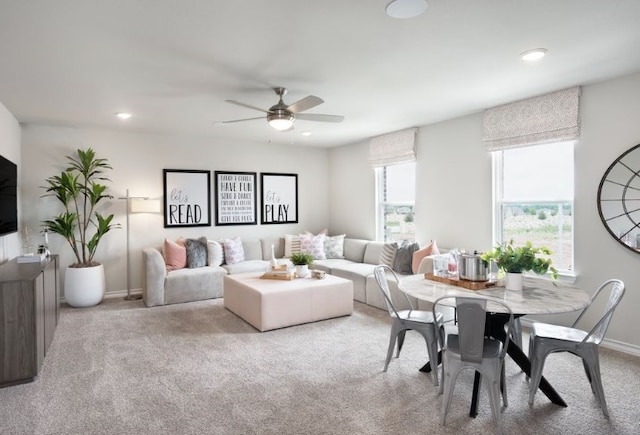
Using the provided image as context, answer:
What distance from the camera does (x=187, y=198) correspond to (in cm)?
631

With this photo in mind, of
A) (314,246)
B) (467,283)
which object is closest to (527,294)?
(467,283)

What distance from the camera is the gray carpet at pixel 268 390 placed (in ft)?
7.89

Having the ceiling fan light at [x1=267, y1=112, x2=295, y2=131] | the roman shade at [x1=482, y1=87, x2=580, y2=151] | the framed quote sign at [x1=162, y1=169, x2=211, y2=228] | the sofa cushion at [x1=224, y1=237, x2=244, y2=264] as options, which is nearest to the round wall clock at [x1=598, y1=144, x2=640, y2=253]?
the roman shade at [x1=482, y1=87, x2=580, y2=151]

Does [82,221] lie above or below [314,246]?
above

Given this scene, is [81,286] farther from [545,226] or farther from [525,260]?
[545,226]

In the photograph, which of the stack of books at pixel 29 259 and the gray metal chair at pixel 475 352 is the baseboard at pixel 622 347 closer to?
the gray metal chair at pixel 475 352

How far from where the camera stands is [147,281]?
5219mm

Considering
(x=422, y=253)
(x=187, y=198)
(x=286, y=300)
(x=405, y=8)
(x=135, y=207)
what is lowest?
(x=286, y=300)

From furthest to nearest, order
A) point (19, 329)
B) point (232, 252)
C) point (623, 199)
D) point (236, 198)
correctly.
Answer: point (236, 198)
point (232, 252)
point (623, 199)
point (19, 329)

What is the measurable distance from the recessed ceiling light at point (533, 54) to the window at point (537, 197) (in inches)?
53.1

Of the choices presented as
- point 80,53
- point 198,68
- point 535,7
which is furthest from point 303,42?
point 80,53

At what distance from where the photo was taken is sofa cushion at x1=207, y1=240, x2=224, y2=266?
6004 mm

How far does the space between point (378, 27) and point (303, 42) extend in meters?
0.55

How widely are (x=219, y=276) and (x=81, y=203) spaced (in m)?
2.20
